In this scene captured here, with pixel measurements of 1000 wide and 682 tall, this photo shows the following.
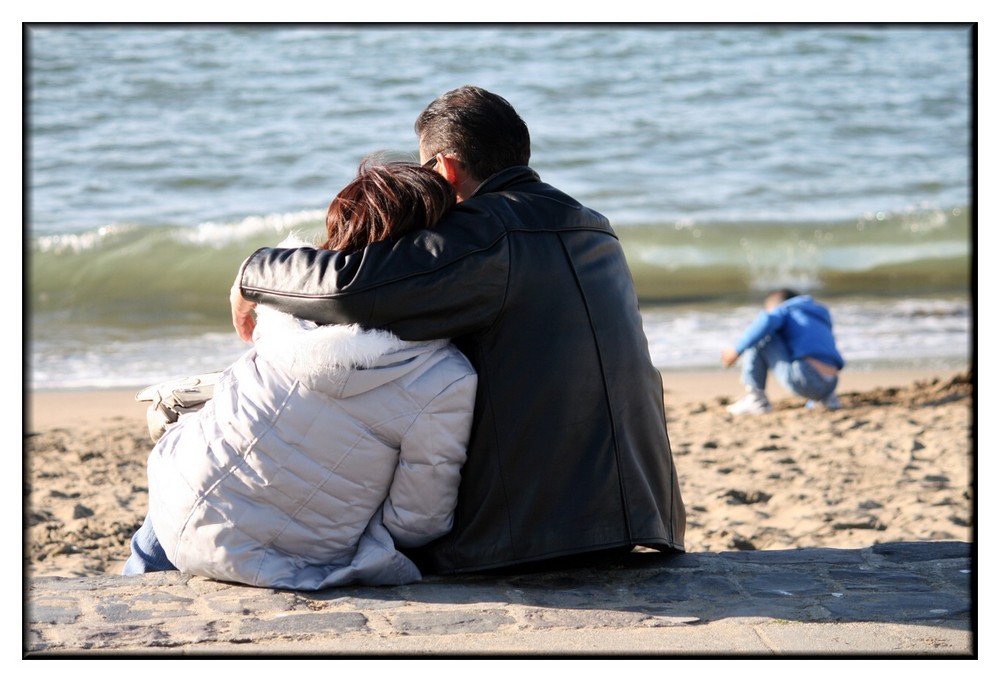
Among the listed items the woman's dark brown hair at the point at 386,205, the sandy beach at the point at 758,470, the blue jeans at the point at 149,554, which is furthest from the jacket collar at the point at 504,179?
the sandy beach at the point at 758,470

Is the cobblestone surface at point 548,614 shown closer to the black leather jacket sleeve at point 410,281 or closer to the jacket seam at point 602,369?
the jacket seam at point 602,369

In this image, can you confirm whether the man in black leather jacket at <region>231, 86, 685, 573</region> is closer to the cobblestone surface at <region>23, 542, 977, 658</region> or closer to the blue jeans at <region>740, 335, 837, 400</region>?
the cobblestone surface at <region>23, 542, 977, 658</region>

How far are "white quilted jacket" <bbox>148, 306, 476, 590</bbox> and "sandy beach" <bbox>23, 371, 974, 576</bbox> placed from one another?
665 mm

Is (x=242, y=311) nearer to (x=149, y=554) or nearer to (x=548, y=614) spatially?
(x=149, y=554)

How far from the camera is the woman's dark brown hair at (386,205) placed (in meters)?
2.73

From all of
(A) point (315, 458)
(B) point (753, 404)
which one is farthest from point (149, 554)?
(B) point (753, 404)

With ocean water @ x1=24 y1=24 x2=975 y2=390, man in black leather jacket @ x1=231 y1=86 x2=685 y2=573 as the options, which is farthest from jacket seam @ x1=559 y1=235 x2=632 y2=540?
ocean water @ x1=24 y1=24 x2=975 y2=390

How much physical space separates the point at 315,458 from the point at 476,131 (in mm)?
949

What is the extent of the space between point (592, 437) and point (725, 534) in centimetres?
170

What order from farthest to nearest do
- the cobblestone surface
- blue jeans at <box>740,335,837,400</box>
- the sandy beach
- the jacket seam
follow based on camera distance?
blue jeans at <box>740,335,837,400</box> < the sandy beach < the jacket seam < the cobblestone surface

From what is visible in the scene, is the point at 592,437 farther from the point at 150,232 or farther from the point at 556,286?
the point at 150,232

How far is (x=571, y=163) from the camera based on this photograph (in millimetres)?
13961

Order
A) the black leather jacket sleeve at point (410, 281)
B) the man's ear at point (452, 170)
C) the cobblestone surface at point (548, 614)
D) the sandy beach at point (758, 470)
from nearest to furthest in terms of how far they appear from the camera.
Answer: the cobblestone surface at point (548, 614)
the black leather jacket sleeve at point (410, 281)
the man's ear at point (452, 170)
the sandy beach at point (758, 470)

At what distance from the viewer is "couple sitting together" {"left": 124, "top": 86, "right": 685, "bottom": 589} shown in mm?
2672
